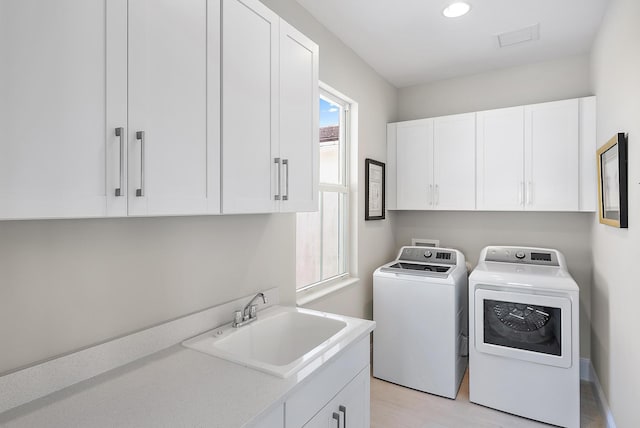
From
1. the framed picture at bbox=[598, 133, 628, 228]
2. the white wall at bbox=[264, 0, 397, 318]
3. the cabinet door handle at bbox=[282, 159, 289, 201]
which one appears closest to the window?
the white wall at bbox=[264, 0, 397, 318]

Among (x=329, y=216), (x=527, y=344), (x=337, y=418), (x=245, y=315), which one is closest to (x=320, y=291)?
(x=329, y=216)

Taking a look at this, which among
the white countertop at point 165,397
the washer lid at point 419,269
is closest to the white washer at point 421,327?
the washer lid at point 419,269

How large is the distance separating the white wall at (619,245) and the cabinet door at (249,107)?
163 cm

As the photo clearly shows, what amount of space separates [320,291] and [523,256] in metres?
1.77

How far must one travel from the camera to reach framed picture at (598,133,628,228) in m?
1.77

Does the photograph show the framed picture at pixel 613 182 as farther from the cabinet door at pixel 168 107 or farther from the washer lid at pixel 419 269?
the cabinet door at pixel 168 107

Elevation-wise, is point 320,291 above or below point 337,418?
above

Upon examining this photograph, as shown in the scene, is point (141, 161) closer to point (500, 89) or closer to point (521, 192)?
point (521, 192)

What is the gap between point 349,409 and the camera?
1.50 metres

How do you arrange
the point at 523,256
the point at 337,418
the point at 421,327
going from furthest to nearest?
1. the point at 523,256
2. the point at 421,327
3. the point at 337,418

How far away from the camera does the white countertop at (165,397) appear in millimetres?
931

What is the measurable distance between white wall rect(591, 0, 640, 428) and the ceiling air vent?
0.39 meters

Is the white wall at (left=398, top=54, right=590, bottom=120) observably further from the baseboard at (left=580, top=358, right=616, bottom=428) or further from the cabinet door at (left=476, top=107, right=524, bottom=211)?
the baseboard at (left=580, top=358, right=616, bottom=428)

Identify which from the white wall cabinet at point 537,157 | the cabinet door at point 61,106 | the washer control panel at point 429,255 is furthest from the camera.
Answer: the washer control panel at point 429,255
